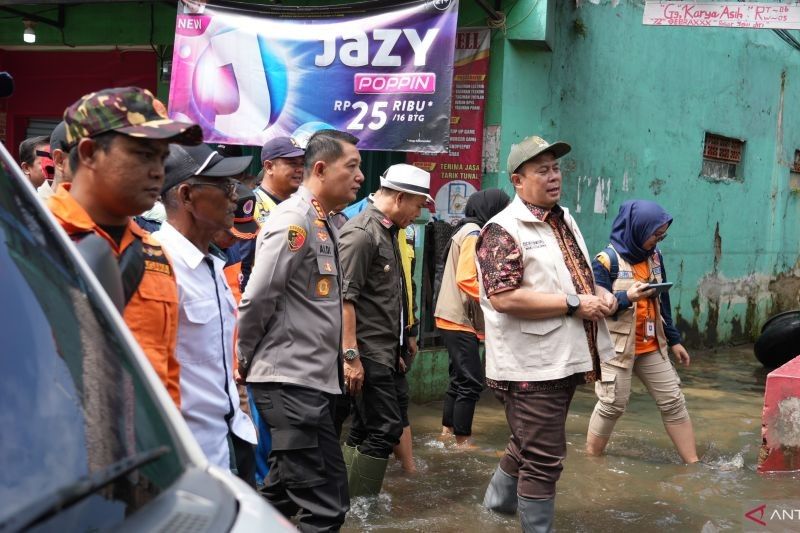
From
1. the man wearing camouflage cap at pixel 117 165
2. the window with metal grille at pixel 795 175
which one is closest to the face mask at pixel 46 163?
the man wearing camouflage cap at pixel 117 165

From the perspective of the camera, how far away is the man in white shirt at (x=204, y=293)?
10.1 feet

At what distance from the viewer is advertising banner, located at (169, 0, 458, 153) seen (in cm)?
747

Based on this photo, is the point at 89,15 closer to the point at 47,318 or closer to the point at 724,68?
the point at 724,68

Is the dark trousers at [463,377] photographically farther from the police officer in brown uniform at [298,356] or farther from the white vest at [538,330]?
the police officer in brown uniform at [298,356]

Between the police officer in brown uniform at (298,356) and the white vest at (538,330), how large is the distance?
0.87m

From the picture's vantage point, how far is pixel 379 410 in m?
5.27

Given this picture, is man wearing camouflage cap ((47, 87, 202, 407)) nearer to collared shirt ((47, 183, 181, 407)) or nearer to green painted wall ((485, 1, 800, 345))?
collared shirt ((47, 183, 181, 407))

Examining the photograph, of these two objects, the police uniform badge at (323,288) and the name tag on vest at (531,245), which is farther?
the name tag on vest at (531,245)

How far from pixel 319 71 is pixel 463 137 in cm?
146

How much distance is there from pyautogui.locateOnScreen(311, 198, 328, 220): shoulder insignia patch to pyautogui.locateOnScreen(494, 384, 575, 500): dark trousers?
124 centimetres

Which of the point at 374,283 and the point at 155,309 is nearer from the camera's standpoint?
the point at 155,309

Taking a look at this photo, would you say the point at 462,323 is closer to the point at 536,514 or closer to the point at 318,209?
the point at 536,514

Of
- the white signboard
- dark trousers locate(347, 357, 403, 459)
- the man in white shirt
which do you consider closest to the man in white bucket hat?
dark trousers locate(347, 357, 403, 459)

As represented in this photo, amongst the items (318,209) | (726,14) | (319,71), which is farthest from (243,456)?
(726,14)
